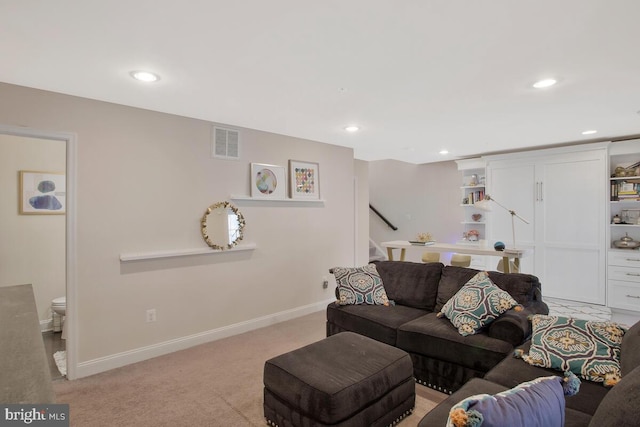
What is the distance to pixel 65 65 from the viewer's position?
7.41 feet

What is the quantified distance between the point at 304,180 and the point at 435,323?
96.4 inches

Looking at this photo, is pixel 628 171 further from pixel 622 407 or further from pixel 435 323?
pixel 622 407

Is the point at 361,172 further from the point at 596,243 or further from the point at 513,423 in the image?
the point at 513,423

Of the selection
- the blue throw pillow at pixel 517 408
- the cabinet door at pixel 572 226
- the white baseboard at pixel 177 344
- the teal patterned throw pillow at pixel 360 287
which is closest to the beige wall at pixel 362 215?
the white baseboard at pixel 177 344

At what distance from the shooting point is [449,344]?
2475 mm

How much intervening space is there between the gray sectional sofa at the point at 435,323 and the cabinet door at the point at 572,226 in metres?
2.71

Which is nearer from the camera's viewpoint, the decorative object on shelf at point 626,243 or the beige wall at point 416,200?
the decorative object on shelf at point 626,243

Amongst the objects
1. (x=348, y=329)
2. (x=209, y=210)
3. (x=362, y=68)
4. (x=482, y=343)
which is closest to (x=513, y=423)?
(x=482, y=343)

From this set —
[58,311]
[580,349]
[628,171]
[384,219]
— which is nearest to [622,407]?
[580,349]

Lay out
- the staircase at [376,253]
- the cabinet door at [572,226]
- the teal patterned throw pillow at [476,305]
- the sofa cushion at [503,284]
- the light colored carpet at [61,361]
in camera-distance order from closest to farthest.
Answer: the teal patterned throw pillow at [476,305], the sofa cushion at [503,284], the light colored carpet at [61,361], the cabinet door at [572,226], the staircase at [376,253]

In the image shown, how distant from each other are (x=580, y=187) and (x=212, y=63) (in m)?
5.06

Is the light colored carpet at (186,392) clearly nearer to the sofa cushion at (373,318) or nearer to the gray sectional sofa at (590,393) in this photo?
the sofa cushion at (373,318)

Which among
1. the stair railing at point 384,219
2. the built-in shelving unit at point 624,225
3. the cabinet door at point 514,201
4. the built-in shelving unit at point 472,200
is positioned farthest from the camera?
the stair railing at point 384,219

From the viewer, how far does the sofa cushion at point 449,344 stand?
2.32 m
